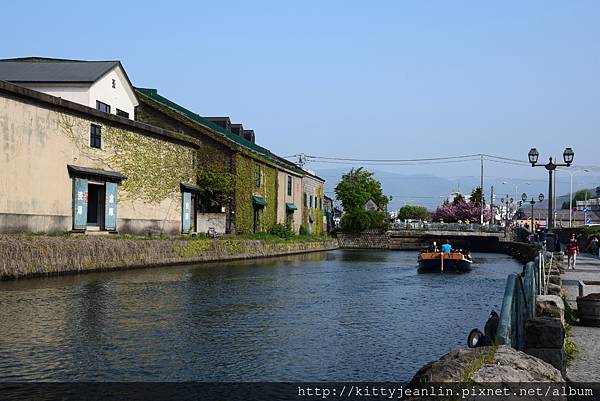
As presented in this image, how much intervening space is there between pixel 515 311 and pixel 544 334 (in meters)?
0.65

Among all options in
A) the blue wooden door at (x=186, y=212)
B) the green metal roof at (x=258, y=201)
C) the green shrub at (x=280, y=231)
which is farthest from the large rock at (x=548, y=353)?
the green shrub at (x=280, y=231)

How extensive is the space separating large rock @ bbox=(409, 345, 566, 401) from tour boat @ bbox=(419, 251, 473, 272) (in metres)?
32.4

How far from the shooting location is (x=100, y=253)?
89.4 ft

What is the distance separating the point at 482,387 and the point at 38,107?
2654 cm

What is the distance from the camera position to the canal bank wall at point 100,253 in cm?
2256

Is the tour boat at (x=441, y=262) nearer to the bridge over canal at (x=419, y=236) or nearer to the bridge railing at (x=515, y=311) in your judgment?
the bridge railing at (x=515, y=311)

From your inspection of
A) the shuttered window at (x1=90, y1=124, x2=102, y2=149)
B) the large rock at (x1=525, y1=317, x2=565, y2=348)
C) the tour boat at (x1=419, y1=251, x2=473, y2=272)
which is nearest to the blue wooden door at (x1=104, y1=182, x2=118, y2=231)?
the shuttered window at (x1=90, y1=124, x2=102, y2=149)

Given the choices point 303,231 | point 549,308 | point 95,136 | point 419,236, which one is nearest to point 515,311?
point 549,308

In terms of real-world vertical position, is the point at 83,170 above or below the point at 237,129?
below

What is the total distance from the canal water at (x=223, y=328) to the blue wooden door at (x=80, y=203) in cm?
557

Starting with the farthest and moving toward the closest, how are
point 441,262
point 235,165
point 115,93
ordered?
point 235,165 < point 115,93 < point 441,262

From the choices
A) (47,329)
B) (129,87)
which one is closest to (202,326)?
(47,329)

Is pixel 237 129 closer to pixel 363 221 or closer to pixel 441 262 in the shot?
pixel 363 221

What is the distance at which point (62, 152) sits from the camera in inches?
1166
